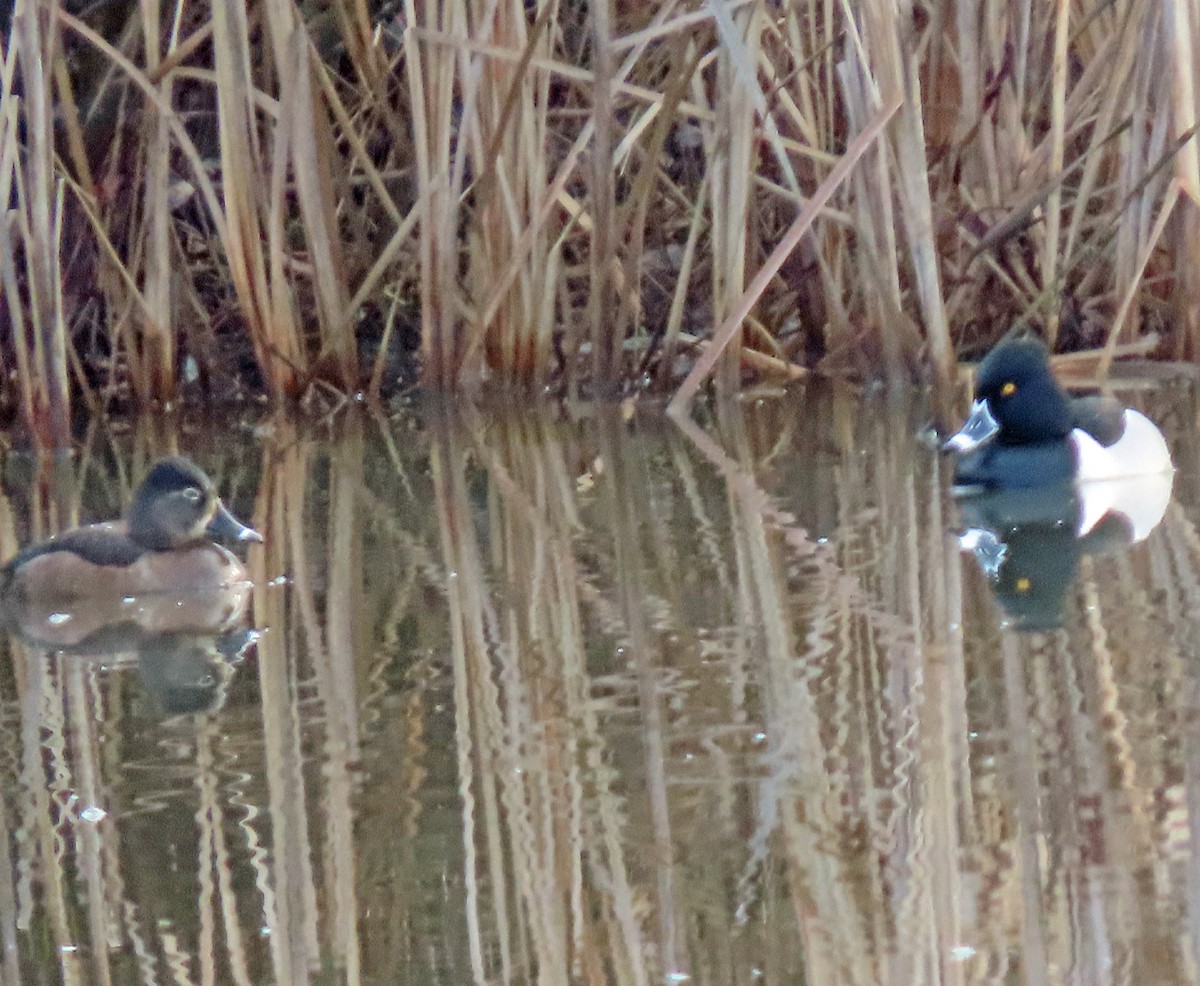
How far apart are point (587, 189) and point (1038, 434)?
208cm

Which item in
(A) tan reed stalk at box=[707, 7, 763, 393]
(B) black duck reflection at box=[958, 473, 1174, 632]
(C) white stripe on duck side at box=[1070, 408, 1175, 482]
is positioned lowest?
(B) black duck reflection at box=[958, 473, 1174, 632]

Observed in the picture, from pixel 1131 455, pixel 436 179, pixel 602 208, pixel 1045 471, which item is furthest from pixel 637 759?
pixel 436 179

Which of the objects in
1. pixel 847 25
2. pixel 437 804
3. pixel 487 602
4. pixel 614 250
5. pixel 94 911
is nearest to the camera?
pixel 94 911

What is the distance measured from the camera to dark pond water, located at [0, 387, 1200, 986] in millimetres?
2947

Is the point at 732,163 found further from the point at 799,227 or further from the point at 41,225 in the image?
the point at 41,225

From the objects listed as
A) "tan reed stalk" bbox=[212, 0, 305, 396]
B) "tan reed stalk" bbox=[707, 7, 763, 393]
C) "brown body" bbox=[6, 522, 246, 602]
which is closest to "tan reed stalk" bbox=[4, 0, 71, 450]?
"tan reed stalk" bbox=[212, 0, 305, 396]

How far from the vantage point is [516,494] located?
677cm

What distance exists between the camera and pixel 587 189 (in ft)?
27.5

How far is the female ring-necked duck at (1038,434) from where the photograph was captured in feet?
21.7

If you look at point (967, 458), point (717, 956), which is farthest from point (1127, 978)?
point (967, 458)

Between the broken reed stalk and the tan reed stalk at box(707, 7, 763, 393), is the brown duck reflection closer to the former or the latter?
the broken reed stalk

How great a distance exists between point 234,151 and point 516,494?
6.20ft

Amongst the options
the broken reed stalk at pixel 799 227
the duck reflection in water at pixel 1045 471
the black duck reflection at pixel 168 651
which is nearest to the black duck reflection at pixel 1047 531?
the duck reflection in water at pixel 1045 471

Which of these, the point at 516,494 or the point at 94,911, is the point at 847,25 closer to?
the point at 516,494
